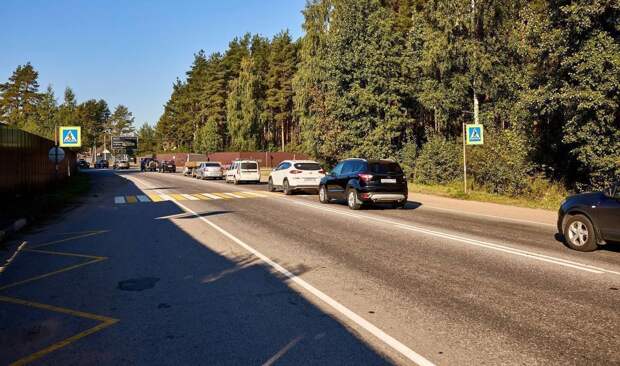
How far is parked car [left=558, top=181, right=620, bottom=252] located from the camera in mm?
8062

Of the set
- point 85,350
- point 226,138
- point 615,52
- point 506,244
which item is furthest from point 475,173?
point 226,138

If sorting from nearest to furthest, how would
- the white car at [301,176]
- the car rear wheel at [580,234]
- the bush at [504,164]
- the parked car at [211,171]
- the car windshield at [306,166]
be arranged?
the car rear wheel at [580,234]
the bush at [504,164]
the white car at [301,176]
the car windshield at [306,166]
the parked car at [211,171]

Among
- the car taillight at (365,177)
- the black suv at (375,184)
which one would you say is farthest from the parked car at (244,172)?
the car taillight at (365,177)

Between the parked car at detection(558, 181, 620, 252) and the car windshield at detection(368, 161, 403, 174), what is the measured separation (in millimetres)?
6924

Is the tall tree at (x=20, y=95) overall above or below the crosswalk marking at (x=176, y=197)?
above

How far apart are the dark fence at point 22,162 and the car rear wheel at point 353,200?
38.1 ft

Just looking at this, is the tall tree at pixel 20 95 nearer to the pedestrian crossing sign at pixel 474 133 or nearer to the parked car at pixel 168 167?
the parked car at pixel 168 167

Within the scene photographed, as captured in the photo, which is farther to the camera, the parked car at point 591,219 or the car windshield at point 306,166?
the car windshield at point 306,166

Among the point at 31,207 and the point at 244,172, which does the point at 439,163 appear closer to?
the point at 244,172

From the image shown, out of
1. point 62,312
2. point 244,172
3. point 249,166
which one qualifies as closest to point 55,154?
point 244,172

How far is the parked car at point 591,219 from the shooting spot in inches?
317

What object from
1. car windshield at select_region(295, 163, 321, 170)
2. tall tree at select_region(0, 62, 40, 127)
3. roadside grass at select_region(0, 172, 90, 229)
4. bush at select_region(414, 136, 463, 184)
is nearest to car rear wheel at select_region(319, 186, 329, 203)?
car windshield at select_region(295, 163, 321, 170)

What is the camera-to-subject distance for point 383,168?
616 inches

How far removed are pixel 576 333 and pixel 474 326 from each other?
0.89 metres
